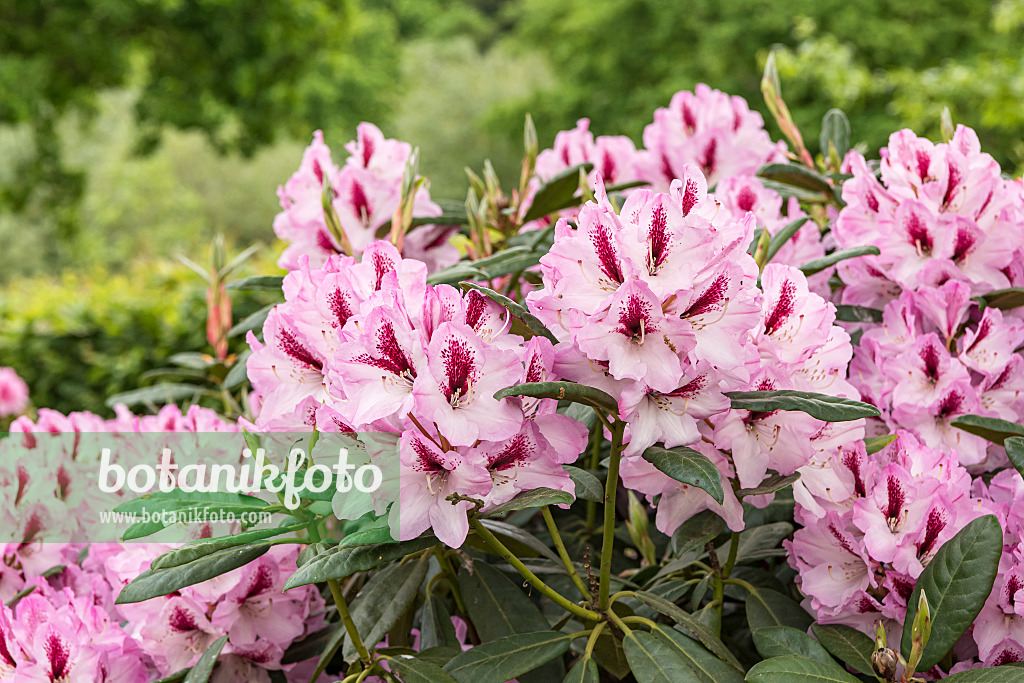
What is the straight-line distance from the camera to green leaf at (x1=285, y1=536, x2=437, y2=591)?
777 millimetres

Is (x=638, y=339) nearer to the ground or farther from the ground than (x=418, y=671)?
farther from the ground

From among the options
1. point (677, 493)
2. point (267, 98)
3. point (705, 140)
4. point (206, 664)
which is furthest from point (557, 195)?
point (267, 98)

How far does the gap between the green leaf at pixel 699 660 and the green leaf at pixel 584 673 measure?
0.08 metres

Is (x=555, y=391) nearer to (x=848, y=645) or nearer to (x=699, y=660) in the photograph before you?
(x=699, y=660)

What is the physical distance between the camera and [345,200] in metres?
1.27

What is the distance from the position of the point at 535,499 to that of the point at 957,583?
404 mm

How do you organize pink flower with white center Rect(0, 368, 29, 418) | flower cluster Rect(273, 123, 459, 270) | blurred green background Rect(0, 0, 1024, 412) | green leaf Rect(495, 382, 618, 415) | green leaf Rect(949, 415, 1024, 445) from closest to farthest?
1. green leaf Rect(495, 382, 618, 415)
2. green leaf Rect(949, 415, 1024, 445)
3. flower cluster Rect(273, 123, 459, 270)
4. pink flower with white center Rect(0, 368, 29, 418)
5. blurred green background Rect(0, 0, 1024, 412)

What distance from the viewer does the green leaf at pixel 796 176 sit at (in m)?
1.27

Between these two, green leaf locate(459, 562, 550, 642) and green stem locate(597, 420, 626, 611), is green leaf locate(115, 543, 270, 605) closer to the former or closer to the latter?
green leaf locate(459, 562, 550, 642)

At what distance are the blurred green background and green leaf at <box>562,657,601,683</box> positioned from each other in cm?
321

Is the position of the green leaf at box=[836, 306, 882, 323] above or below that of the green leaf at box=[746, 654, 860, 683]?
above

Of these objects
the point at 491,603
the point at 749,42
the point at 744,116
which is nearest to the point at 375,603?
the point at 491,603

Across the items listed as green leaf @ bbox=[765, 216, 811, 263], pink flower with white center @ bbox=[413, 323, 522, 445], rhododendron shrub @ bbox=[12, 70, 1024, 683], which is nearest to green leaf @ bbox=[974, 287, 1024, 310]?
rhododendron shrub @ bbox=[12, 70, 1024, 683]

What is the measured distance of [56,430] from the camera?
4.55 ft
